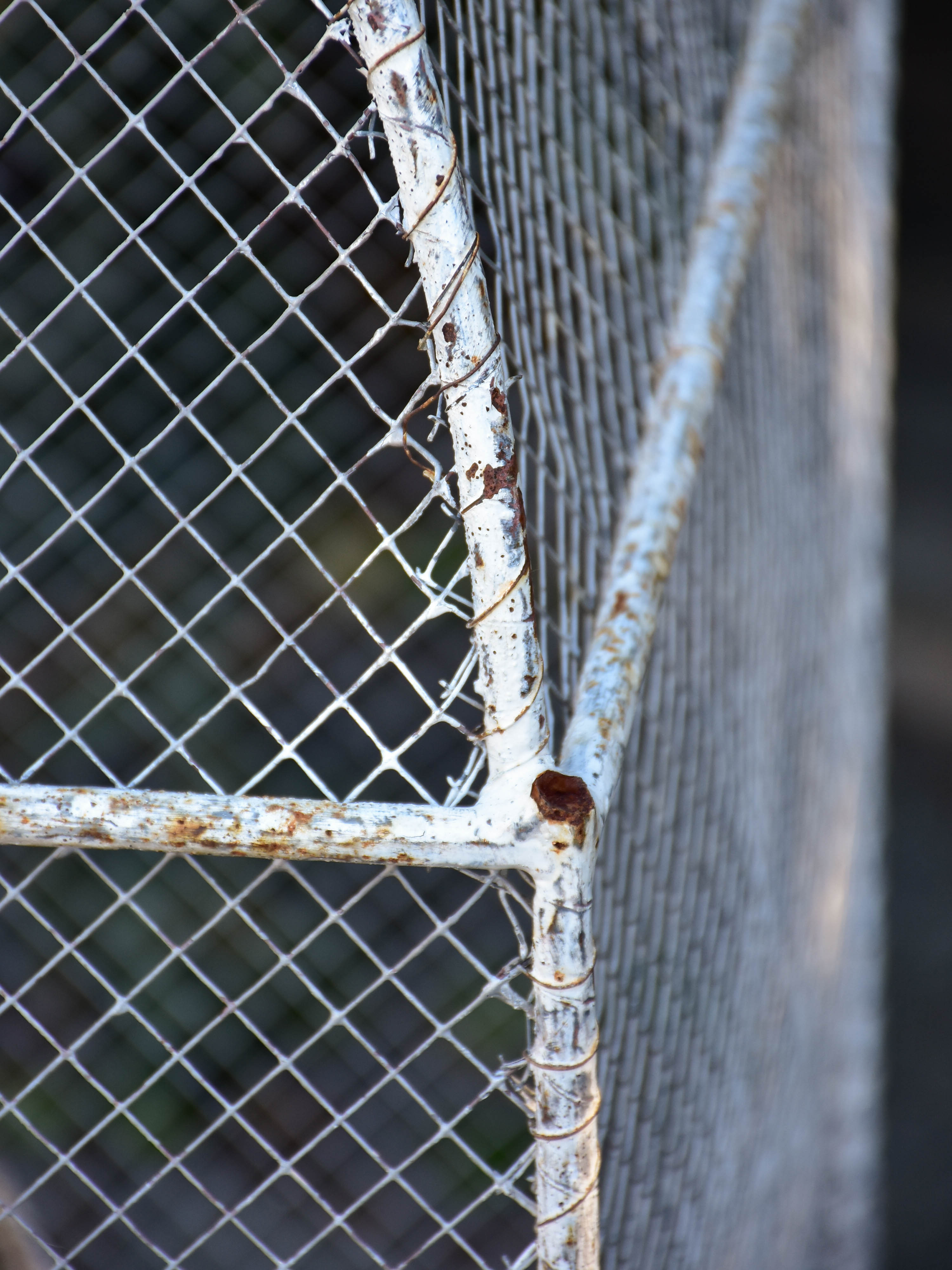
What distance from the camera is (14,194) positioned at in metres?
1.71

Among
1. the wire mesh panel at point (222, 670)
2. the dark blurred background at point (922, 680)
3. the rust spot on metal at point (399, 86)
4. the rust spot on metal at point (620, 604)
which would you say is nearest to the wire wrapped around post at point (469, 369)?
the rust spot on metal at point (399, 86)

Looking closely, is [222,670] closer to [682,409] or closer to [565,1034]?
[682,409]

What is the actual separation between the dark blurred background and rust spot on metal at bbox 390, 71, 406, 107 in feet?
8.91

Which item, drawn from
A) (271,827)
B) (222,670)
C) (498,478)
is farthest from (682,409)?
(222,670)

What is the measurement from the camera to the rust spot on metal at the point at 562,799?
0.55m

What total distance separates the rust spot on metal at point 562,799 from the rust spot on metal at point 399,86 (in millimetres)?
366

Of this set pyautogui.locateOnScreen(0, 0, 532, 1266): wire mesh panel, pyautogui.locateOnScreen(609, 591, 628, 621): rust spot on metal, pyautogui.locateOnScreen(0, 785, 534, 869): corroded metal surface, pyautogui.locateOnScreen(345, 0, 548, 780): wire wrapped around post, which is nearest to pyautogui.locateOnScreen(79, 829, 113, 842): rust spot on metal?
pyautogui.locateOnScreen(0, 785, 534, 869): corroded metal surface

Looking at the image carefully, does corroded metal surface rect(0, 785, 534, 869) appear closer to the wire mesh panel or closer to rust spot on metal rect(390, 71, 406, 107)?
rust spot on metal rect(390, 71, 406, 107)

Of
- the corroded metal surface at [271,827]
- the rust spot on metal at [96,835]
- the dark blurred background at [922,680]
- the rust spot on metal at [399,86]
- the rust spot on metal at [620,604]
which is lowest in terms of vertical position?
the rust spot on metal at [96,835]

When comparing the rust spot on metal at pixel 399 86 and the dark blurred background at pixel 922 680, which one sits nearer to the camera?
the rust spot on metal at pixel 399 86

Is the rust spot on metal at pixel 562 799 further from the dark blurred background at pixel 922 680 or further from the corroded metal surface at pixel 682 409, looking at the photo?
the dark blurred background at pixel 922 680

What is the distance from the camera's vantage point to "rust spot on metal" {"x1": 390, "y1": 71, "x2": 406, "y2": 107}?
0.49 m

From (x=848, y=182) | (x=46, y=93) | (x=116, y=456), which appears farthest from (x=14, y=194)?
(x=848, y=182)

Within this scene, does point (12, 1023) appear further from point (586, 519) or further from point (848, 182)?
point (848, 182)
